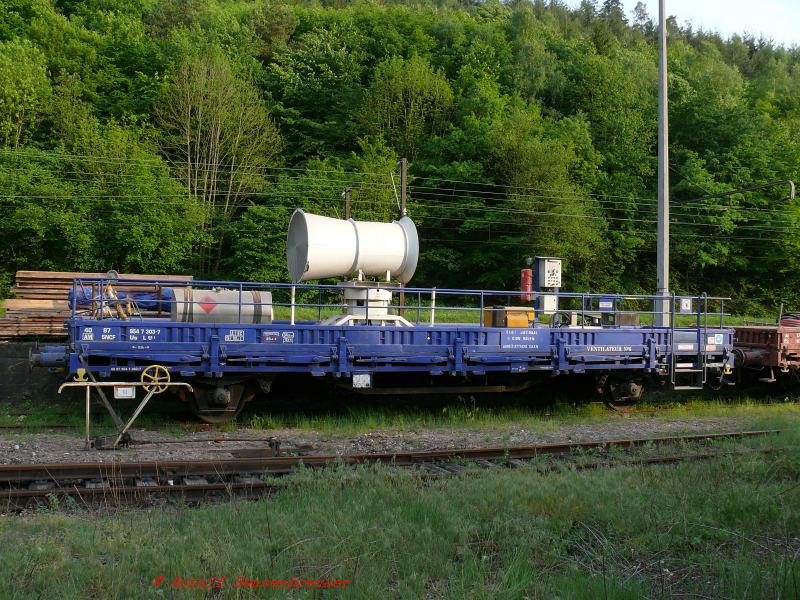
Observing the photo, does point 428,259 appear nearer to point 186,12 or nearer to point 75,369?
point 75,369

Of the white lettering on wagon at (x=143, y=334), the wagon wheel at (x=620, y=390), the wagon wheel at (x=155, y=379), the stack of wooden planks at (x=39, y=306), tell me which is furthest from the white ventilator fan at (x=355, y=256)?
the stack of wooden planks at (x=39, y=306)

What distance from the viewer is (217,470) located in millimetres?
8703

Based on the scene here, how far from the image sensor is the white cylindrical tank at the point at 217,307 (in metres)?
12.7

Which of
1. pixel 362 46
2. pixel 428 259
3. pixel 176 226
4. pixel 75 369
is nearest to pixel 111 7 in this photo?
pixel 362 46

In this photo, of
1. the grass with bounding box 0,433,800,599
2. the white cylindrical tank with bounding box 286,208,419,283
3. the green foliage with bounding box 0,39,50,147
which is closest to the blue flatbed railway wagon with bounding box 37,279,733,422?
the white cylindrical tank with bounding box 286,208,419,283

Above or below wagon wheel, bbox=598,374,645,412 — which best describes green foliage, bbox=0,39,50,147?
above

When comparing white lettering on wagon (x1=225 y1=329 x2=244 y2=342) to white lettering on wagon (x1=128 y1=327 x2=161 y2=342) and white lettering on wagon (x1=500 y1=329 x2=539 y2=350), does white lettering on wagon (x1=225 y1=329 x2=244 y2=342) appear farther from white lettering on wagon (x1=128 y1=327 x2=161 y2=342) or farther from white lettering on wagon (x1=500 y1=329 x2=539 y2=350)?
white lettering on wagon (x1=500 y1=329 x2=539 y2=350)

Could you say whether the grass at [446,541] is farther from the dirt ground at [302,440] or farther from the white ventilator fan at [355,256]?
the white ventilator fan at [355,256]

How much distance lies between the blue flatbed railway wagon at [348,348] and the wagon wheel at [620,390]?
2 cm

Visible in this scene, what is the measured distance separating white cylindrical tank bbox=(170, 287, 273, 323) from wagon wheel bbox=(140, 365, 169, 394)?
1491 millimetres

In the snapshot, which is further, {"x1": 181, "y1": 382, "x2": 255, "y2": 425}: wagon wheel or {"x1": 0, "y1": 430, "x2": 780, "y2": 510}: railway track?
{"x1": 181, "y1": 382, "x2": 255, "y2": 425}: wagon wheel

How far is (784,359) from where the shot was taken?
53.2 feet

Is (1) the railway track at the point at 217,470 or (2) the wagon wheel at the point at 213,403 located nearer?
(1) the railway track at the point at 217,470

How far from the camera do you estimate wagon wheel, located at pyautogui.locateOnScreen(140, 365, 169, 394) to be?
1072cm
